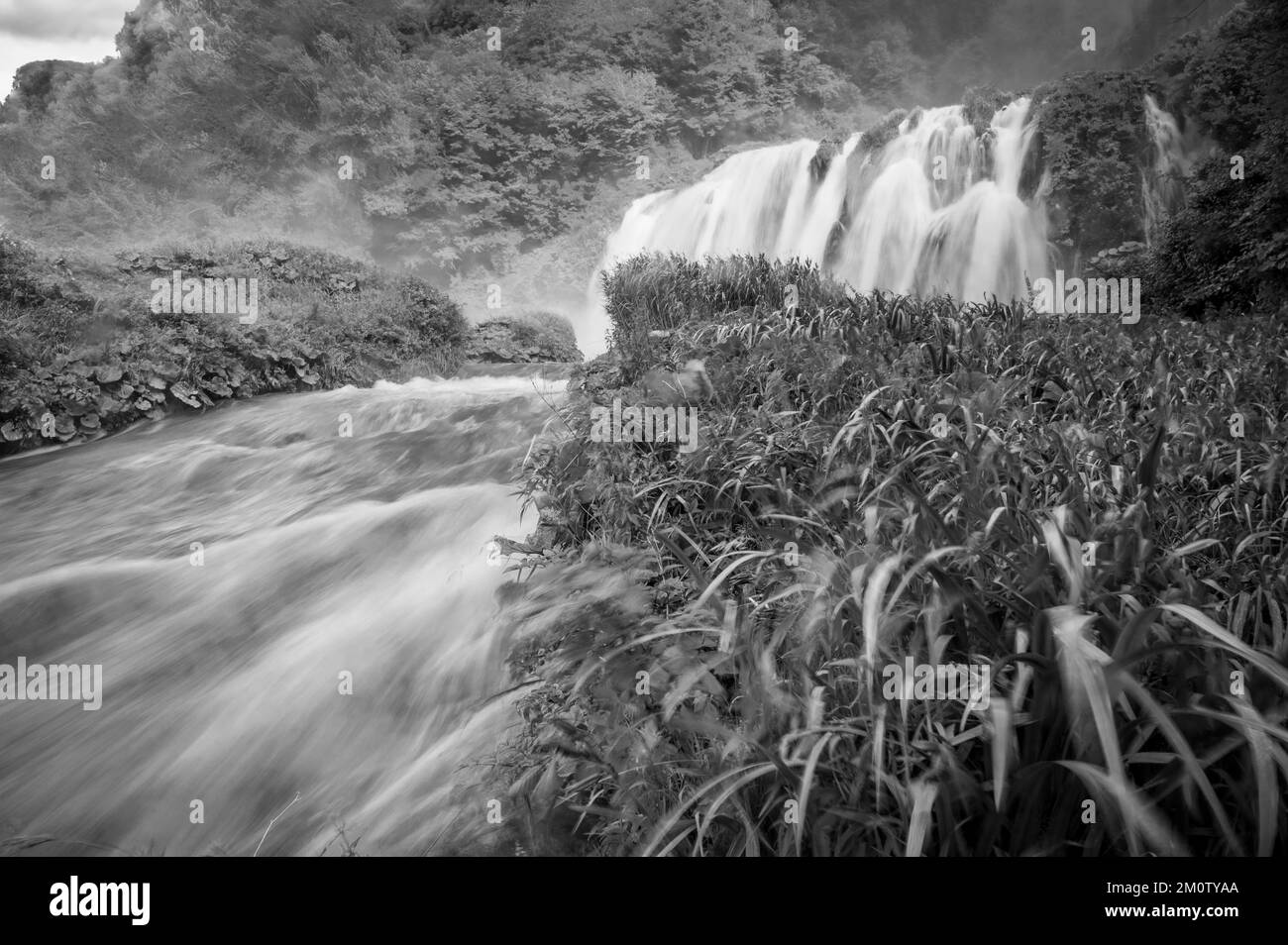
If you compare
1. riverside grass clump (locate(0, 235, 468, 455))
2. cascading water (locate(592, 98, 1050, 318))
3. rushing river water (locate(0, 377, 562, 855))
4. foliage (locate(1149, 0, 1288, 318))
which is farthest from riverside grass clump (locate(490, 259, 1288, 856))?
riverside grass clump (locate(0, 235, 468, 455))

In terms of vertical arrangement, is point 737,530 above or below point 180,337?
below

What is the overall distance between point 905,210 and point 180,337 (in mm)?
9238

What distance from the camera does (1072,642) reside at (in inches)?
40.1

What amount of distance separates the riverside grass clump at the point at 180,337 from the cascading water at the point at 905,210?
4.35 metres

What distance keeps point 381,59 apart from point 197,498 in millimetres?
15769

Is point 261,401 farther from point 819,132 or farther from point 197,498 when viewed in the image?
point 819,132

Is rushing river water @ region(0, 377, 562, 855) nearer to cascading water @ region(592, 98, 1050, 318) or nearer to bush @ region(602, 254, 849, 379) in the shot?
bush @ region(602, 254, 849, 379)

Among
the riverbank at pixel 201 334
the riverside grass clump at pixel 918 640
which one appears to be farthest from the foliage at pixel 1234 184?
the riverbank at pixel 201 334

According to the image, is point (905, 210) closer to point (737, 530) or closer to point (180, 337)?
point (737, 530)

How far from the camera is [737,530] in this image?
7.87 ft

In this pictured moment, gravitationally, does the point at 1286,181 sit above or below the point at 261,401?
above

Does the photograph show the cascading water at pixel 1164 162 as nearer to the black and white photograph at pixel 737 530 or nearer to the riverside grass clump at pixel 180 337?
the black and white photograph at pixel 737 530

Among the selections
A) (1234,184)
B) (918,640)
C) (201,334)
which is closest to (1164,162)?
(1234,184)

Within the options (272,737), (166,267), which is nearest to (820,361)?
(272,737)
